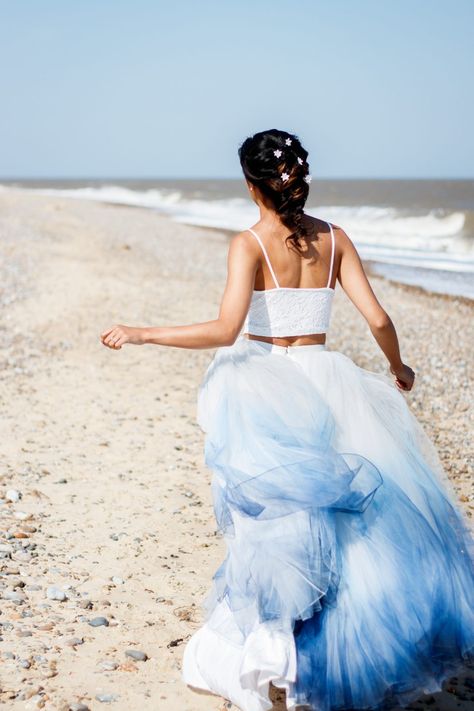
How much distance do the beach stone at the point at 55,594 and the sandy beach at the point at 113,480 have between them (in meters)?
0.01

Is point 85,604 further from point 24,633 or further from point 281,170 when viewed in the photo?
point 281,170

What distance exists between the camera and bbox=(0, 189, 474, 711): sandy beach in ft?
11.8

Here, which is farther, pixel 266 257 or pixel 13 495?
pixel 13 495

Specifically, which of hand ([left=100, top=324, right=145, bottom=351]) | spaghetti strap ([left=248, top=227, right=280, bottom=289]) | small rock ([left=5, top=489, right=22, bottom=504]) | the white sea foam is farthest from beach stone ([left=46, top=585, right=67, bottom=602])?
the white sea foam

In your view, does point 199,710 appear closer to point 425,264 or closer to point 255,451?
point 255,451

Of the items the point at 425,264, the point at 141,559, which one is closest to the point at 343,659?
the point at 141,559

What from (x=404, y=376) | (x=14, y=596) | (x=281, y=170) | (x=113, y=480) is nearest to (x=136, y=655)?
(x=14, y=596)

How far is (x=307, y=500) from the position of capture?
296 centimetres

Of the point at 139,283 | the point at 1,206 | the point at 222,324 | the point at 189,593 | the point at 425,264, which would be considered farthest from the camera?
the point at 1,206

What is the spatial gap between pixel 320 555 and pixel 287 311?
1.00m

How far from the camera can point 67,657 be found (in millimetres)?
3629

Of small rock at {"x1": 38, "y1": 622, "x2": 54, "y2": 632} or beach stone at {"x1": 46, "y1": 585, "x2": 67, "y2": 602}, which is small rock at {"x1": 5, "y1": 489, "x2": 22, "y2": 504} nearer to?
beach stone at {"x1": 46, "y1": 585, "x2": 67, "y2": 602}

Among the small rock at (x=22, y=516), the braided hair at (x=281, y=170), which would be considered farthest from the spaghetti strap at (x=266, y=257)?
the small rock at (x=22, y=516)

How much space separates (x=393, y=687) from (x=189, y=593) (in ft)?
5.17
